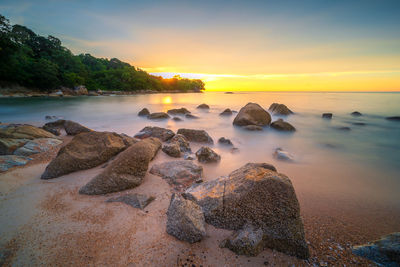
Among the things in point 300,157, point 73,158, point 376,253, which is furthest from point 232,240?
point 300,157

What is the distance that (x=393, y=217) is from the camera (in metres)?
2.93

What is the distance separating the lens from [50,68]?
37.1 m

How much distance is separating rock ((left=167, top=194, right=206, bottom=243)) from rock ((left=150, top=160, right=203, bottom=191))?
926mm

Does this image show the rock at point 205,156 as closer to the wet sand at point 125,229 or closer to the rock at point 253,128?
the wet sand at point 125,229

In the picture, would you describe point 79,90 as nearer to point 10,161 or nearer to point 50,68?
point 50,68

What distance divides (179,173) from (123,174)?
1080 mm

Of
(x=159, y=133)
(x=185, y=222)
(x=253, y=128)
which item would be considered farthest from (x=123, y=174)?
(x=253, y=128)

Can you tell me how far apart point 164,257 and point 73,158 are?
291 cm

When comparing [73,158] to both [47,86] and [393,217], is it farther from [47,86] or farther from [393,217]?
[47,86]

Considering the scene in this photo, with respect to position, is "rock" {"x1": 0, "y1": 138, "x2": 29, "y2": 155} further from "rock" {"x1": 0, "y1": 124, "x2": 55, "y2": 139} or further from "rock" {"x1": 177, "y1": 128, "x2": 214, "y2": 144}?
"rock" {"x1": 177, "y1": 128, "x2": 214, "y2": 144}

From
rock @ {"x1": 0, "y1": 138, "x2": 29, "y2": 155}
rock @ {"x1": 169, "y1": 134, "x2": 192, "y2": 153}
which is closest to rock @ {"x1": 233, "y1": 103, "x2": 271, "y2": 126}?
rock @ {"x1": 169, "y1": 134, "x2": 192, "y2": 153}

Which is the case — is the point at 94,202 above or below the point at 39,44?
below

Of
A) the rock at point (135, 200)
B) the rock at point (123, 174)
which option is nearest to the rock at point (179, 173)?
the rock at point (123, 174)

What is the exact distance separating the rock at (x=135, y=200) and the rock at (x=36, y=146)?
3.62m
